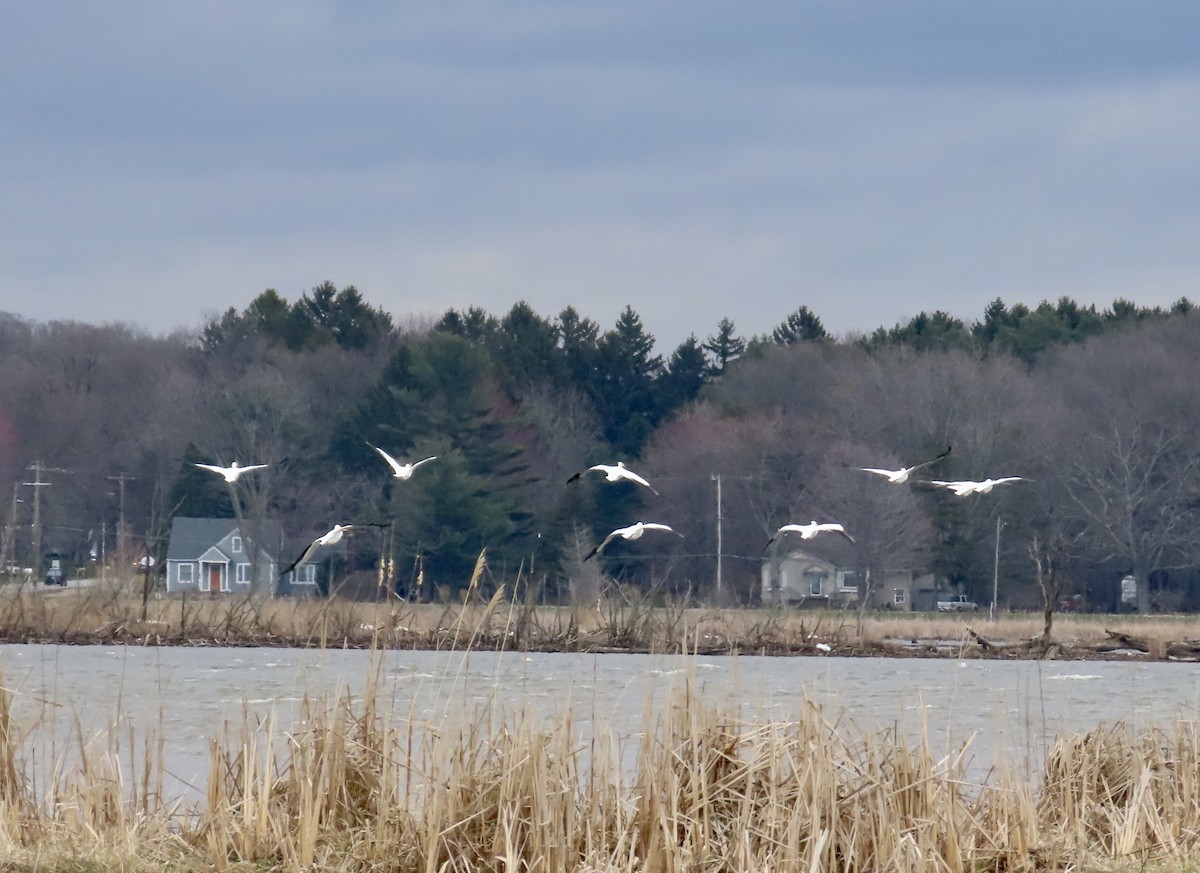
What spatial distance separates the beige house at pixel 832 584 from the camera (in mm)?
57281

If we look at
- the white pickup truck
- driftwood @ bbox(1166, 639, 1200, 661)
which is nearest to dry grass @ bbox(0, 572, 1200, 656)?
driftwood @ bbox(1166, 639, 1200, 661)

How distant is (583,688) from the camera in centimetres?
1797

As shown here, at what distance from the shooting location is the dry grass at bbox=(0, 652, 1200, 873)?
741 cm

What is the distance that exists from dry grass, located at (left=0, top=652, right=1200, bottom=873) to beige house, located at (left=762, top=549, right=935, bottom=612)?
45.8 m

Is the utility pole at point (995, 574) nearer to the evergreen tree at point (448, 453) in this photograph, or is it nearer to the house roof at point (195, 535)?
the evergreen tree at point (448, 453)

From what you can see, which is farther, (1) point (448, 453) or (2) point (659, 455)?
(2) point (659, 455)

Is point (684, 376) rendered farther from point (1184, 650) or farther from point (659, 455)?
point (1184, 650)

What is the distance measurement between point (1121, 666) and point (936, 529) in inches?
1033

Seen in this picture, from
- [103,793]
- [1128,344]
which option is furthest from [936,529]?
[103,793]

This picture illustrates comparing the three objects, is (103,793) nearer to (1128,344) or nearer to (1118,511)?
(1118,511)

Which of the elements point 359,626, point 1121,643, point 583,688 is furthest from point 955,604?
point 583,688

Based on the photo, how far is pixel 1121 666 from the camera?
32594 millimetres

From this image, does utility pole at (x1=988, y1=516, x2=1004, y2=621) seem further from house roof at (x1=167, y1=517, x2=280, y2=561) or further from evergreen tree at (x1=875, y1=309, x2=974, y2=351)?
house roof at (x1=167, y1=517, x2=280, y2=561)

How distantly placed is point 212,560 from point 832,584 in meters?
23.9
